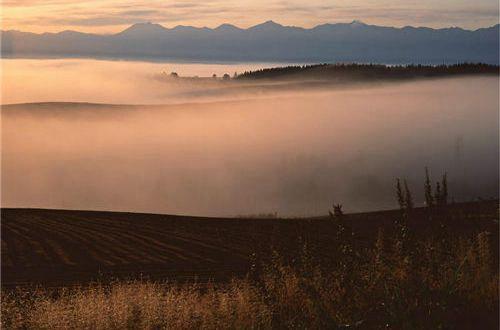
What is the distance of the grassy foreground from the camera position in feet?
32.5

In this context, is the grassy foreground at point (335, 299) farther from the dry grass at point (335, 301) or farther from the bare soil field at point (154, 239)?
the bare soil field at point (154, 239)

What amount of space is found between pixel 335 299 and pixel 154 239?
42.5ft

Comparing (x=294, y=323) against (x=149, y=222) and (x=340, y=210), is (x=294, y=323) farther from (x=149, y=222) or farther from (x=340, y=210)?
(x=149, y=222)

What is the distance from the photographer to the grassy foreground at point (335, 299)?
991 centimetres

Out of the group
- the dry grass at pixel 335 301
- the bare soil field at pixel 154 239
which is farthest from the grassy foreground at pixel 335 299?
the bare soil field at pixel 154 239

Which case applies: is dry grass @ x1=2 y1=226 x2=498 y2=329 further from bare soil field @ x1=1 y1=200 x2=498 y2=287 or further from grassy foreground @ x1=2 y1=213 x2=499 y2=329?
bare soil field @ x1=1 y1=200 x2=498 y2=287

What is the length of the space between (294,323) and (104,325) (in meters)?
2.38

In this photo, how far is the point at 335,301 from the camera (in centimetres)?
1014

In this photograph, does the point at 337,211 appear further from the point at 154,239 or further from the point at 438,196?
the point at 154,239

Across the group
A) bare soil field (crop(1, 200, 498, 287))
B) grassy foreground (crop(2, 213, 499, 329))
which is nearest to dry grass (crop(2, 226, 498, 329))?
grassy foreground (crop(2, 213, 499, 329))

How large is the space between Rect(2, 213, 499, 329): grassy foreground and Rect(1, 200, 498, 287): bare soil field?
1.08ft

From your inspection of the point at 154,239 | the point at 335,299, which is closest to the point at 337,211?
the point at 335,299

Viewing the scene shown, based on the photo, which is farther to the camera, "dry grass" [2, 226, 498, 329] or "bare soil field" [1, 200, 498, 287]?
"bare soil field" [1, 200, 498, 287]

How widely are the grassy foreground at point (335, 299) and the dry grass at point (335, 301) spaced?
0.01m
